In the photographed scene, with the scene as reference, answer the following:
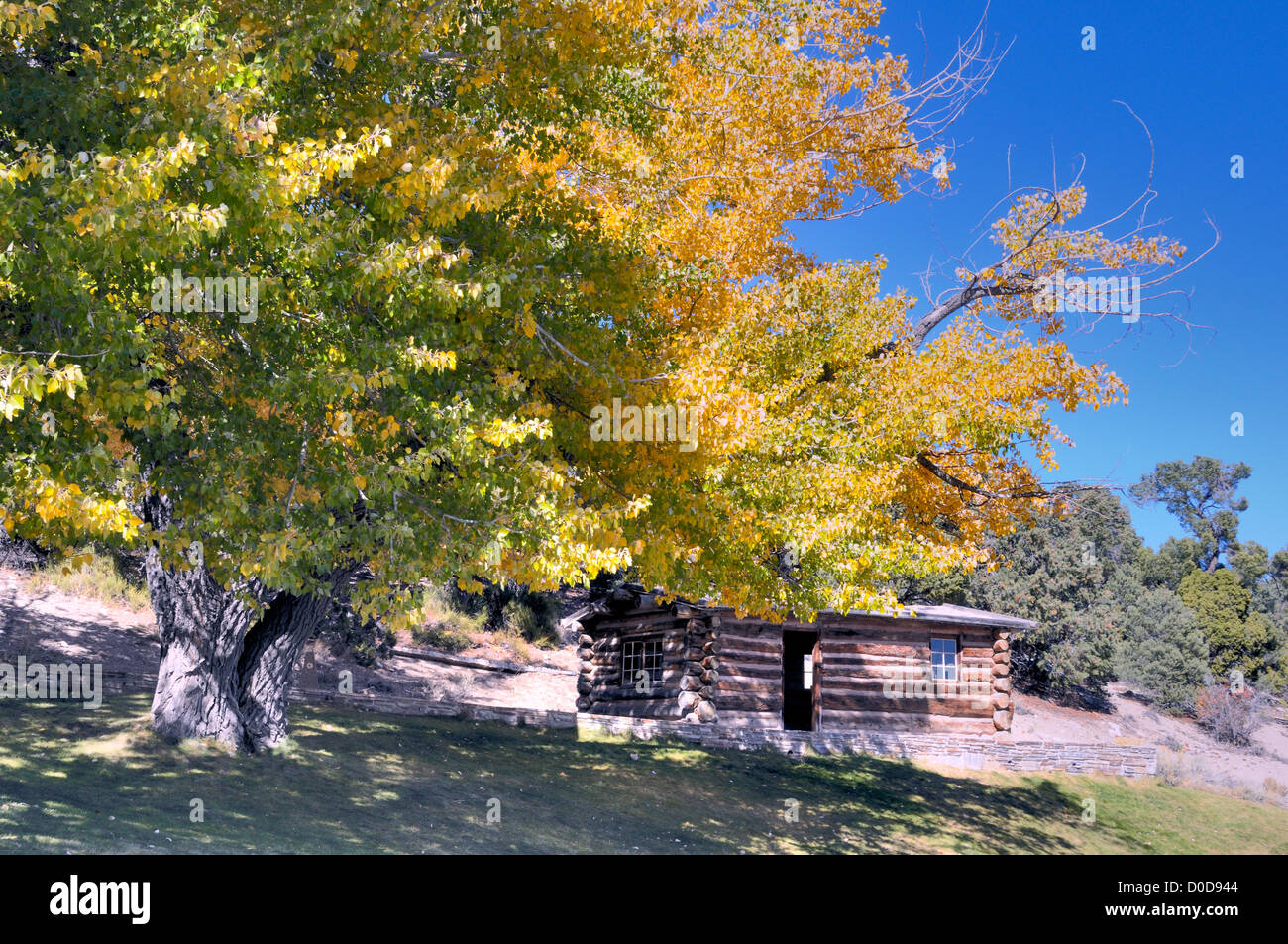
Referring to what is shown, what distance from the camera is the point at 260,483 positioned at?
915cm

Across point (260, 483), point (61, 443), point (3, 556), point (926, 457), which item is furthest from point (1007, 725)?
point (3, 556)

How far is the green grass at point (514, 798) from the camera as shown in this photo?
1075cm

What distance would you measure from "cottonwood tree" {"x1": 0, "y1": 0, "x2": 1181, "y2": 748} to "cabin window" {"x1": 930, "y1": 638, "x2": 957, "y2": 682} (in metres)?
10.6

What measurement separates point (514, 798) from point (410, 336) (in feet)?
27.3

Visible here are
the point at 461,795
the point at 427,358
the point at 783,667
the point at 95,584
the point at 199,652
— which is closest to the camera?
the point at 427,358

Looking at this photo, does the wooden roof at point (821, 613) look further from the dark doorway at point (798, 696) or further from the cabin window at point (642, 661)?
the dark doorway at point (798, 696)

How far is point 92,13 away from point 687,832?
12586mm

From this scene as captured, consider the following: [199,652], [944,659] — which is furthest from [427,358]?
[944,659]

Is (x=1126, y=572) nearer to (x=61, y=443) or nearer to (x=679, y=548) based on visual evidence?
(x=679, y=548)

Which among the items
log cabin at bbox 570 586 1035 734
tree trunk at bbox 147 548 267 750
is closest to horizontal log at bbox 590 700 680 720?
log cabin at bbox 570 586 1035 734

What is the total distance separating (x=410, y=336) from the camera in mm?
9242

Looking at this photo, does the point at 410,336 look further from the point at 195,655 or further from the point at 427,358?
the point at 195,655

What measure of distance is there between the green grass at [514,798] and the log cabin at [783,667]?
7.83 feet

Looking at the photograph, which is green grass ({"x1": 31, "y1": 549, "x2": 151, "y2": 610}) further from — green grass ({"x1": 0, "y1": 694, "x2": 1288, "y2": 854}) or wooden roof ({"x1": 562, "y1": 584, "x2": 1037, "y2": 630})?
wooden roof ({"x1": 562, "y1": 584, "x2": 1037, "y2": 630})
